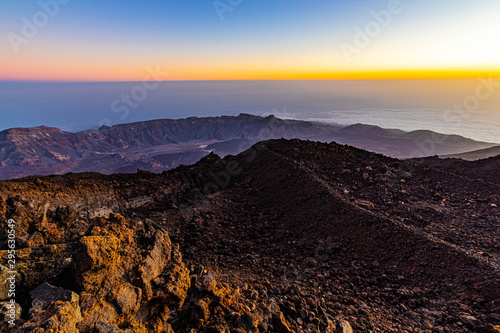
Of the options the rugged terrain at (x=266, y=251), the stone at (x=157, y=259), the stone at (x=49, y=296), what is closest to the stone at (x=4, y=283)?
the rugged terrain at (x=266, y=251)

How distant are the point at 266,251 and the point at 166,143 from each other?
324ft

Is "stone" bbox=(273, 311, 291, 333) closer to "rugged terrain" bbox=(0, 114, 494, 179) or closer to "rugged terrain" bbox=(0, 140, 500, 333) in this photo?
"rugged terrain" bbox=(0, 140, 500, 333)

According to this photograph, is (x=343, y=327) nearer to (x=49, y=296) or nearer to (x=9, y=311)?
(x=49, y=296)

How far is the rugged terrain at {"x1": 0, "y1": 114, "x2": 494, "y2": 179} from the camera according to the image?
65.8m

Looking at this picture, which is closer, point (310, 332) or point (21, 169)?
point (310, 332)

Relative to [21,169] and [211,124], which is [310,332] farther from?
[211,124]

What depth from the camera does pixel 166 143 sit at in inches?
3878


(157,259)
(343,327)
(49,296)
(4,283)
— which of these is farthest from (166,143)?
(343,327)

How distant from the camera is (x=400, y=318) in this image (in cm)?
429

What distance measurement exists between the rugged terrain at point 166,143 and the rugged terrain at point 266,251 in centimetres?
5909

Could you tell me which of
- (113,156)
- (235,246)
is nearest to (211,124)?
(113,156)

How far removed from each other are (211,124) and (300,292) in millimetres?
105399

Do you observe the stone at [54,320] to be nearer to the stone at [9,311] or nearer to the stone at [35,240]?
the stone at [9,311]

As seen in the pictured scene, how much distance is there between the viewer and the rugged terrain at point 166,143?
65750mm
